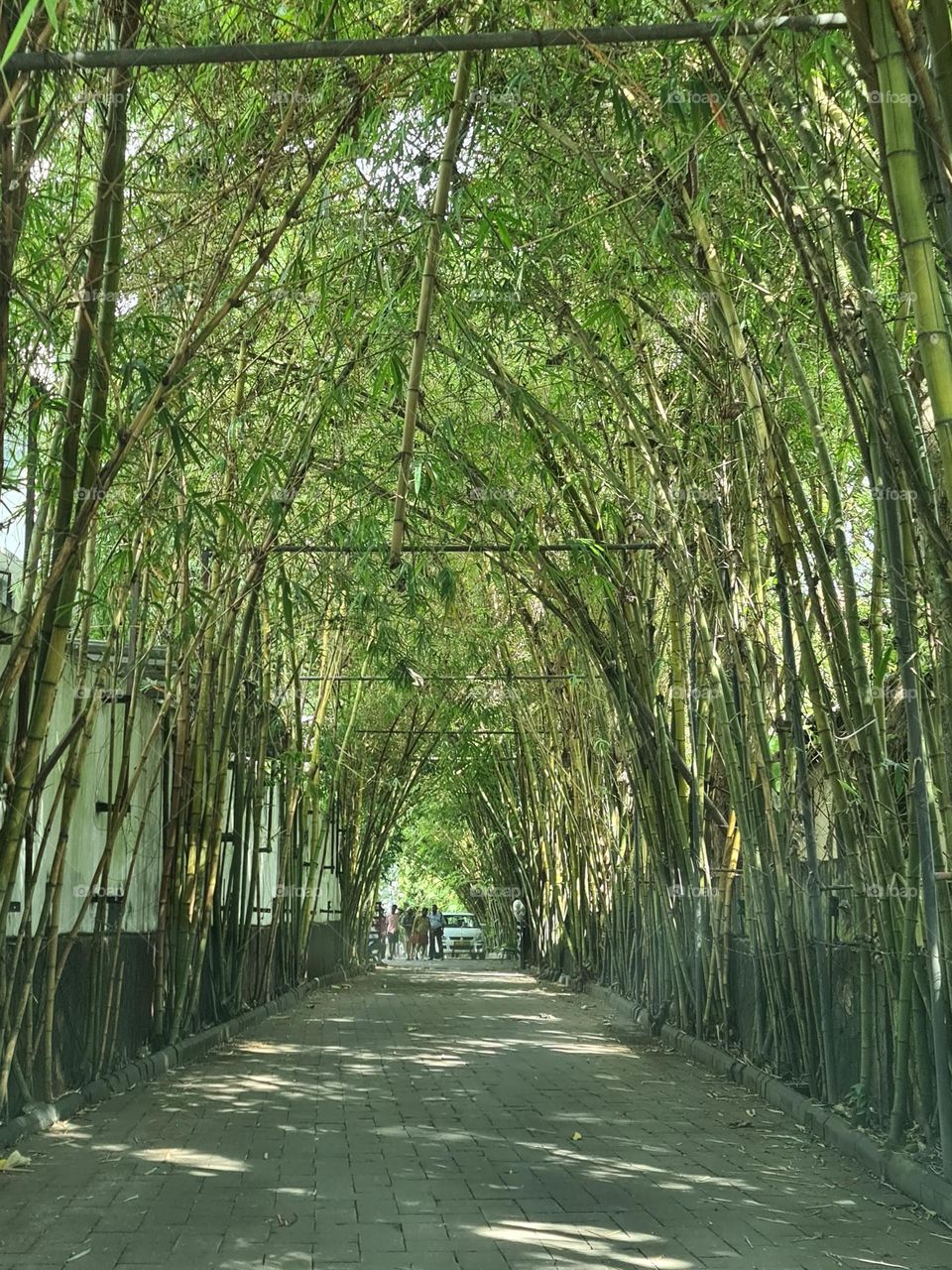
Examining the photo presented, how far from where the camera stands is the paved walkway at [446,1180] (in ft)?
11.5

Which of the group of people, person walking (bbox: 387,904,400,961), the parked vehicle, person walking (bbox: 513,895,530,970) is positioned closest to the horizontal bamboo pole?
person walking (bbox: 513,895,530,970)

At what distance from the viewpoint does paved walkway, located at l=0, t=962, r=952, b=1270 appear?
3496 millimetres

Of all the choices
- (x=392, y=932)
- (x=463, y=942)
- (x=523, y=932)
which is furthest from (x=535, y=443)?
(x=463, y=942)

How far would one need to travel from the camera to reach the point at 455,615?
11.1 metres

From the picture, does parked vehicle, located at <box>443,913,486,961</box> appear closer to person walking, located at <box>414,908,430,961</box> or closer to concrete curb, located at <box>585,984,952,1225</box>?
person walking, located at <box>414,908,430,961</box>

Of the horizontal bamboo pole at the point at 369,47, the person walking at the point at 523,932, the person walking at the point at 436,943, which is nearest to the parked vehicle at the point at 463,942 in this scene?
the person walking at the point at 436,943

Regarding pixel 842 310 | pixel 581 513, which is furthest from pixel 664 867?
pixel 842 310

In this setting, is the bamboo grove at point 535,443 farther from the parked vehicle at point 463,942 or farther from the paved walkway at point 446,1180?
the parked vehicle at point 463,942

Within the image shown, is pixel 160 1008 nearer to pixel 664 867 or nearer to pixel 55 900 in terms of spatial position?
pixel 55 900

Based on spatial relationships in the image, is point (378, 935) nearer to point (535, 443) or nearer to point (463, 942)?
point (463, 942)

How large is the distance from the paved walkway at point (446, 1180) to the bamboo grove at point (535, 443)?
40cm

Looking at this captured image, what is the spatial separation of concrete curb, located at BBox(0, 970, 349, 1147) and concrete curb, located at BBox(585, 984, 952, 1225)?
9.00 feet

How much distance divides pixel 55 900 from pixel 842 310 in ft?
11.6

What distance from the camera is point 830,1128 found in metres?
4.99
